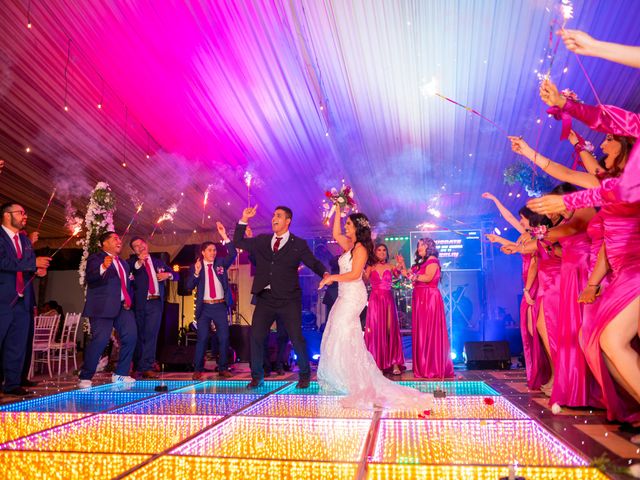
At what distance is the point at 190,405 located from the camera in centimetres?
430

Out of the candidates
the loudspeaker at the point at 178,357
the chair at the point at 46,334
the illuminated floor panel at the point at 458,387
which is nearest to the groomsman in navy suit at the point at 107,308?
the loudspeaker at the point at 178,357

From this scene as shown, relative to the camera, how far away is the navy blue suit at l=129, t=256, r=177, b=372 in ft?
23.7

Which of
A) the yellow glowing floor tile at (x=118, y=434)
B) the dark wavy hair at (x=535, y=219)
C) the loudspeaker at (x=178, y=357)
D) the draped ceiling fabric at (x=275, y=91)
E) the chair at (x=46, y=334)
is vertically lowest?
the yellow glowing floor tile at (x=118, y=434)

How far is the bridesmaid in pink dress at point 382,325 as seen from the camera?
7.08 meters

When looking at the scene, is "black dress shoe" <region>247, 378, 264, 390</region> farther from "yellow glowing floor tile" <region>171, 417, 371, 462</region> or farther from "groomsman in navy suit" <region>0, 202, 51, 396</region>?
"groomsman in navy suit" <region>0, 202, 51, 396</region>

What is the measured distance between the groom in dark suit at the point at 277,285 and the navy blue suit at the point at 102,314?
6.05 feet

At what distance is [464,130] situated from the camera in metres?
8.57

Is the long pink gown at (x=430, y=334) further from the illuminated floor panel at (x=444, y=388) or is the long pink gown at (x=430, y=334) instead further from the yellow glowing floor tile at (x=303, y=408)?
the yellow glowing floor tile at (x=303, y=408)

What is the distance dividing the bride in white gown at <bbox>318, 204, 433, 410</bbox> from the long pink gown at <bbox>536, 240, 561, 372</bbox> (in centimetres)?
125

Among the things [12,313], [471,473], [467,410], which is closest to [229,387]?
[12,313]

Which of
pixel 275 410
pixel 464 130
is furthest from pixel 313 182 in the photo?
pixel 275 410

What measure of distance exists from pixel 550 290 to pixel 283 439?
2.98 meters

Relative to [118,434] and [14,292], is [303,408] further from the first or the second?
[14,292]

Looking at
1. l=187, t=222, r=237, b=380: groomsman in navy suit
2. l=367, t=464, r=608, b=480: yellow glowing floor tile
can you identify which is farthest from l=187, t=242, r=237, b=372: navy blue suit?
l=367, t=464, r=608, b=480: yellow glowing floor tile
